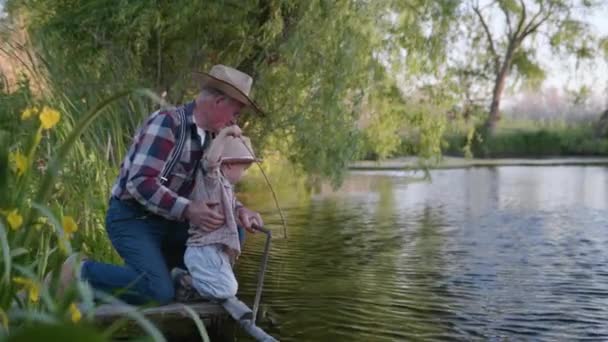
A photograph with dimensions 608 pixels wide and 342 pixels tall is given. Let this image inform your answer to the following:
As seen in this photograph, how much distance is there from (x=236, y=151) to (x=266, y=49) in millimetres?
5109

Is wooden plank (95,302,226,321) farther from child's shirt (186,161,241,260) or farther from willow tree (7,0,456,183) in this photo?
willow tree (7,0,456,183)

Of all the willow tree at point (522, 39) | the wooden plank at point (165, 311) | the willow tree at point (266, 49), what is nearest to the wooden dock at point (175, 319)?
the wooden plank at point (165, 311)

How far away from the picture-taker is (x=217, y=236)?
3.46 metres

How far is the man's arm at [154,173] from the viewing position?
10.9 ft

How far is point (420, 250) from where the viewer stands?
7.09 metres

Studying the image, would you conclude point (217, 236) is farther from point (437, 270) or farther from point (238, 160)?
point (437, 270)

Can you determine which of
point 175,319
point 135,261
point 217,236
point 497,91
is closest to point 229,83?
point 217,236

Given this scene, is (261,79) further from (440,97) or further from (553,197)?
(553,197)

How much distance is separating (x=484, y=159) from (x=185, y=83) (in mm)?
17032

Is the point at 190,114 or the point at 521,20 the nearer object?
the point at 190,114

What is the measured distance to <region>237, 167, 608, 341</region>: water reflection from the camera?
4348mm

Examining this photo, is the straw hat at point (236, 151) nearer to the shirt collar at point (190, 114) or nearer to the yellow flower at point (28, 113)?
the shirt collar at point (190, 114)

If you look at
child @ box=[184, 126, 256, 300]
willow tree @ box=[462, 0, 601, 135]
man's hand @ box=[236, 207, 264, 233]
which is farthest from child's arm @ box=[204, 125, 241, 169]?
willow tree @ box=[462, 0, 601, 135]

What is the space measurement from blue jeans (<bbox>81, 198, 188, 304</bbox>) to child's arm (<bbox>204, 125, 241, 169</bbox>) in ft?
1.18
